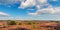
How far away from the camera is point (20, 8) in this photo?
5332 millimetres

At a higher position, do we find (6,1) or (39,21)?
(6,1)

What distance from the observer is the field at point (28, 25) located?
17.3 ft

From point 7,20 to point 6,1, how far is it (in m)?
0.61

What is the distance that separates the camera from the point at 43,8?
534cm

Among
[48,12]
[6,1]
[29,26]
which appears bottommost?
[29,26]

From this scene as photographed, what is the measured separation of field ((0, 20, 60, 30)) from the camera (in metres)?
5.27

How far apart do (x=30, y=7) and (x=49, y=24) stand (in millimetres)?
816

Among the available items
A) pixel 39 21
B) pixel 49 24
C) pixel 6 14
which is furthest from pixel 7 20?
pixel 49 24

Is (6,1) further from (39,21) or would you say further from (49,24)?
(49,24)

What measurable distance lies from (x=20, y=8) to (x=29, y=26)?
0.64m

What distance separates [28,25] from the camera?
531 cm

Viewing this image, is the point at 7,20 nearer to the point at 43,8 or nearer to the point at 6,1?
the point at 6,1

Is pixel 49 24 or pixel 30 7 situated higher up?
pixel 30 7

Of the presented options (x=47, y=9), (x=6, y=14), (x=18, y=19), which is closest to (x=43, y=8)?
(x=47, y=9)
